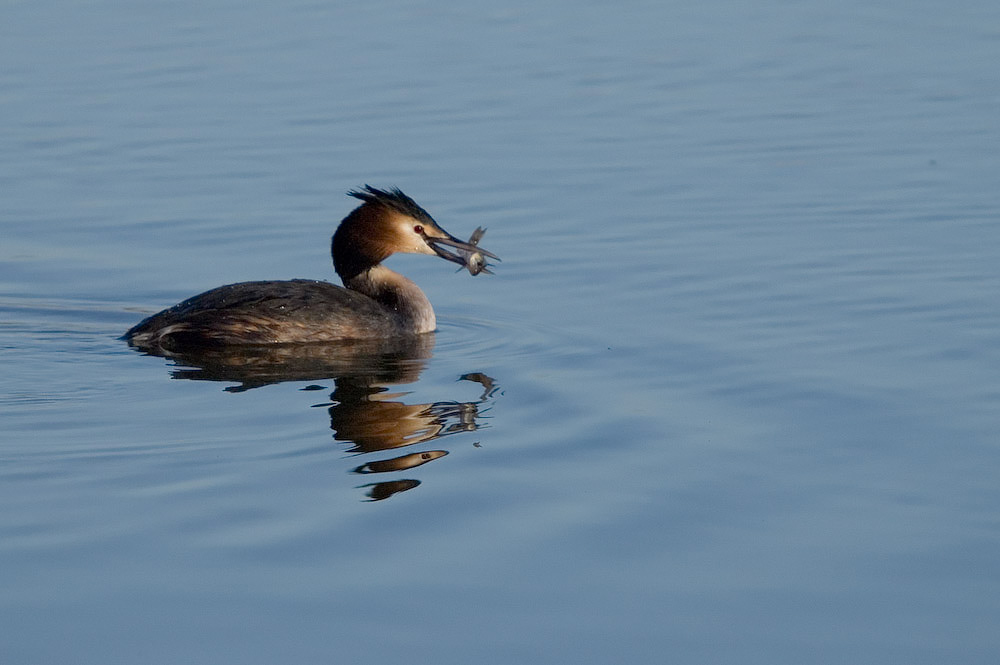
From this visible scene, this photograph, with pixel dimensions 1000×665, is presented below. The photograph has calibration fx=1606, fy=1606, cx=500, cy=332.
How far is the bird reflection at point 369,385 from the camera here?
25.7 ft

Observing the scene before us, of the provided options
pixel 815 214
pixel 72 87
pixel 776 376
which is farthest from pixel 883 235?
pixel 72 87

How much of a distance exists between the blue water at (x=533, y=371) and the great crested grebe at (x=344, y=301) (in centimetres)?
34

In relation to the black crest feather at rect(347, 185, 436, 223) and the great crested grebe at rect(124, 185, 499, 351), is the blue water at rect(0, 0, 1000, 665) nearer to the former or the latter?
the great crested grebe at rect(124, 185, 499, 351)

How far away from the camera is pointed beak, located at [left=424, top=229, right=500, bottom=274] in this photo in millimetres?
11068

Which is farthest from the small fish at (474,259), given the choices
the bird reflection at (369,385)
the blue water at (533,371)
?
the bird reflection at (369,385)

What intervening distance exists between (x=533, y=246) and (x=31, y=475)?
19.3 feet

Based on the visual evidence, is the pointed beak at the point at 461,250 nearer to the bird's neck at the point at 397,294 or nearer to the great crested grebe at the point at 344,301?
the great crested grebe at the point at 344,301

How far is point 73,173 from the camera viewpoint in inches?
599

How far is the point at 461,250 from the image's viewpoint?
36.6ft

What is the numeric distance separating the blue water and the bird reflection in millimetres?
42

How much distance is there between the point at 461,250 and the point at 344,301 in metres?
1.00

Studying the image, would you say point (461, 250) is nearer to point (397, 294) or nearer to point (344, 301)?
point (397, 294)

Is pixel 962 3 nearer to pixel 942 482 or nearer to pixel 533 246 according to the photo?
pixel 533 246

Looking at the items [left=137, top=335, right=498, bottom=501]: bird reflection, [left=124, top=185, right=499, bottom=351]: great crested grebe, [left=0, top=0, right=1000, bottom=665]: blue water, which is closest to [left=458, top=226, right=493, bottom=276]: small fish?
[left=124, top=185, right=499, bottom=351]: great crested grebe
